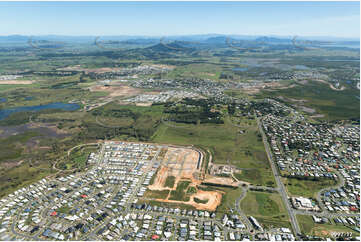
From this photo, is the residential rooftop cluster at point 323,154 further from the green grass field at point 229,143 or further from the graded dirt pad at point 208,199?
the graded dirt pad at point 208,199

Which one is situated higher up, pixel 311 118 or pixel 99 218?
pixel 311 118

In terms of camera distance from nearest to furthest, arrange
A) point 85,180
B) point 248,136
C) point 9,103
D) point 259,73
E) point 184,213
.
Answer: point 184,213, point 85,180, point 248,136, point 9,103, point 259,73

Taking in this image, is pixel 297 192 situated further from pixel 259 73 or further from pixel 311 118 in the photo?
pixel 259 73

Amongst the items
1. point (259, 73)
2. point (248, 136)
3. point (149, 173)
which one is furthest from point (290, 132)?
point (259, 73)

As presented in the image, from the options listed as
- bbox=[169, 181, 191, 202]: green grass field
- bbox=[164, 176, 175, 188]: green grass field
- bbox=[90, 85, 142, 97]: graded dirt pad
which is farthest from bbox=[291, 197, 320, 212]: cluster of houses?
bbox=[90, 85, 142, 97]: graded dirt pad

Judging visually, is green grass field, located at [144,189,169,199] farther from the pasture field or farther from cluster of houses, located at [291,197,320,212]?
the pasture field

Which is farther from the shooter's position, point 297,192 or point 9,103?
Answer: point 9,103

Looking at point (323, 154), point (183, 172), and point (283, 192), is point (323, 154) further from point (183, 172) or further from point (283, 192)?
point (183, 172)
